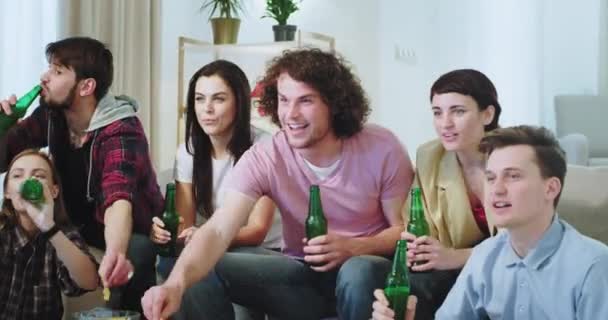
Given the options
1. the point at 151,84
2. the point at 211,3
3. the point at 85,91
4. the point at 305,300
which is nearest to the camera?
the point at 305,300

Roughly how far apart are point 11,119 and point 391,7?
11.1 ft

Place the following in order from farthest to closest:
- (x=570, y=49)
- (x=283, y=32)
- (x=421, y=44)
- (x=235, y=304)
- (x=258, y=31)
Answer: (x=570, y=49) → (x=421, y=44) → (x=258, y=31) → (x=283, y=32) → (x=235, y=304)

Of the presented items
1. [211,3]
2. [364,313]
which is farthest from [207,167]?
[211,3]

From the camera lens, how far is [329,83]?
1916mm

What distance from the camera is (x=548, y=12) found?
5578 mm

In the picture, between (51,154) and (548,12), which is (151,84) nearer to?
(51,154)

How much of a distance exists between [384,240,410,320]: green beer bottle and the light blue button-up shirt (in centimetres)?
8

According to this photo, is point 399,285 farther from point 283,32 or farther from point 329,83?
point 283,32

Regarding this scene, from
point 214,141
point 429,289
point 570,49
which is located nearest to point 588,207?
point 429,289

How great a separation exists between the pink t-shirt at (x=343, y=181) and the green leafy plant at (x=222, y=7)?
7.71 ft

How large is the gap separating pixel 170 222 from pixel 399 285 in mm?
722

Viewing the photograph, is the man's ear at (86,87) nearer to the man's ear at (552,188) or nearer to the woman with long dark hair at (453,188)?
the woman with long dark hair at (453,188)

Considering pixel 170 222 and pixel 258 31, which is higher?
pixel 258 31

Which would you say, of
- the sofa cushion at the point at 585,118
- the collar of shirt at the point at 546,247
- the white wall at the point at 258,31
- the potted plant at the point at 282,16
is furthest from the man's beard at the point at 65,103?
the sofa cushion at the point at 585,118
